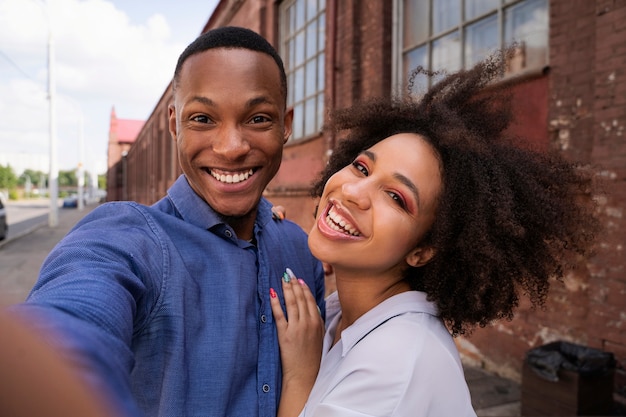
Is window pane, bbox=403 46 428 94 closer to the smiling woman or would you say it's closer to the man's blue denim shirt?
the smiling woman

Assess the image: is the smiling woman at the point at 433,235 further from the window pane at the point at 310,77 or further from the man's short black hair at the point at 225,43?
the window pane at the point at 310,77

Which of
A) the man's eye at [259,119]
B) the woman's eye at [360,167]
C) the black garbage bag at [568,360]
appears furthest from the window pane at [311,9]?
the man's eye at [259,119]

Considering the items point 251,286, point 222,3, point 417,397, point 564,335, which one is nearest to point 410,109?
point 251,286

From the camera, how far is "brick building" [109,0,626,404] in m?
3.35

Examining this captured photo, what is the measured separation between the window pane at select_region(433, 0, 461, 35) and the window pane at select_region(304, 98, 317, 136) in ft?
9.70

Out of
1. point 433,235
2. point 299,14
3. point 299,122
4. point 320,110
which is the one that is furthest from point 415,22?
point 433,235

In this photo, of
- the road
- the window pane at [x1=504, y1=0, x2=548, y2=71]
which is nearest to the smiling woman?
the window pane at [x1=504, y1=0, x2=548, y2=71]

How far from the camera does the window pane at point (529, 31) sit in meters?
4.02

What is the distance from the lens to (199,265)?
129 cm

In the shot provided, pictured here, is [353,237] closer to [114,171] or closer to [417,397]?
[417,397]

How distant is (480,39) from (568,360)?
3.04 meters

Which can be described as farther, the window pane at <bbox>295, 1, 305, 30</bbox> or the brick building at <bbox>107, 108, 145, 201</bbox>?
the brick building at <bbox>107, 108, 145, 201</bbox>

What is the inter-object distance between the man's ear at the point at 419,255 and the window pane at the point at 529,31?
122 inches

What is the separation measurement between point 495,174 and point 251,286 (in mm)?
927
